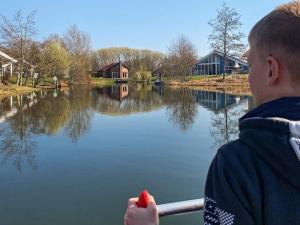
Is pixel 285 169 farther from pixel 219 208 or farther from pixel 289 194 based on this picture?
A: pixel 219 208

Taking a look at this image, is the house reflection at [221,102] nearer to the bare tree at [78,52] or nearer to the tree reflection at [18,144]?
the tree reflection at [18,144]

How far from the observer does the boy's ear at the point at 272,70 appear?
106cm

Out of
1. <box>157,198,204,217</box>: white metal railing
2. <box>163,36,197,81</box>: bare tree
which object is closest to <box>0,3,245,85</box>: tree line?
<box>163,36,197,81</box>: bare tree

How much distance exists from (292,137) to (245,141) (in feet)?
0.39

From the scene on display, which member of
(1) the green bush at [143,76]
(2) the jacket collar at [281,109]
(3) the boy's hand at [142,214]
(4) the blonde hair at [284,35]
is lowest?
(3) the boy's hand at [142,214]

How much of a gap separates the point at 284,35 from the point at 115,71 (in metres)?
99.0

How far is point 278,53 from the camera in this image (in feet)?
3.46

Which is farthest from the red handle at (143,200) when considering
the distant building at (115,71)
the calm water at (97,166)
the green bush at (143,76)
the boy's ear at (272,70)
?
the distant building at (115,71)

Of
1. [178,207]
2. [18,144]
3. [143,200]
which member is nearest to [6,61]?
[18,144]

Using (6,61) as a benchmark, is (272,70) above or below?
below

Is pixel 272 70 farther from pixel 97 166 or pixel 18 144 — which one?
pixel 18 144

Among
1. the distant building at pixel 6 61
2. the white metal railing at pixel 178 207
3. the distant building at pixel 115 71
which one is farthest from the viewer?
the distant building at pixel 115 71

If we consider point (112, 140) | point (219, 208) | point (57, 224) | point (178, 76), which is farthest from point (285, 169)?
point (178, 76)

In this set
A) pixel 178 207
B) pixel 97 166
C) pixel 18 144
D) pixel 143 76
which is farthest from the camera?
pixel 143 76
